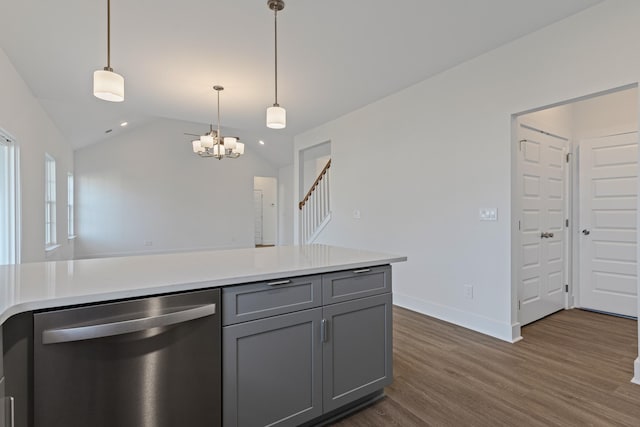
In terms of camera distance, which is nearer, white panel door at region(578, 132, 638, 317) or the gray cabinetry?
the gray cabinetry

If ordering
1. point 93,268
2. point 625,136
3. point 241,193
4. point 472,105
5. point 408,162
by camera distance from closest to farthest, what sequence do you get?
point 93,268 → point 472,105 → point 625,136 → point 408,162 → point 241,193

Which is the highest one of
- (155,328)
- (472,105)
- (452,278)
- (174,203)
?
(472,105)

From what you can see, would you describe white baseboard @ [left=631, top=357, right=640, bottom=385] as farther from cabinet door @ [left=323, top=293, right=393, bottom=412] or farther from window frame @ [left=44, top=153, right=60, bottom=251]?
window frame @ [left=44, top=153, right=60, bottom=251]

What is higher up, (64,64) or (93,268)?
(64,64)

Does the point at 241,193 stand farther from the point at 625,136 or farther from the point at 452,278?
the point at 625,136

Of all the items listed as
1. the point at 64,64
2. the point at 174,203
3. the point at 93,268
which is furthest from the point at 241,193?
the point at 93,268

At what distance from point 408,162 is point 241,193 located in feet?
21.4

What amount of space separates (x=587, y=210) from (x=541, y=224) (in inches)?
32.3

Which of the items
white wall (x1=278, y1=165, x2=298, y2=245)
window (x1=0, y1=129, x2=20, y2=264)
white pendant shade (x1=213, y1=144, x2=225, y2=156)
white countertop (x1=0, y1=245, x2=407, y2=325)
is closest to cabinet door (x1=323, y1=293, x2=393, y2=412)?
white countertop (x1=0, y1=245, x2=407, y2=325)

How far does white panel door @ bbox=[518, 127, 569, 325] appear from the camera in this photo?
3105 millimetres

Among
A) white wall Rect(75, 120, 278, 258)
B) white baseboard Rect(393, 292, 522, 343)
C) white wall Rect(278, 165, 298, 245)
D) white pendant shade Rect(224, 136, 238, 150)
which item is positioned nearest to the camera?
white baseboard Rect(393, 292, 522, 343)

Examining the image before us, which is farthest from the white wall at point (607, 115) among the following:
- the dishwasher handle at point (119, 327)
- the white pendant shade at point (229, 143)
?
the white pendant shade at point (229, 143)

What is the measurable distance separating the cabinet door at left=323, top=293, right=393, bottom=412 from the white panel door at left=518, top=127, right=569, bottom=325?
1.89 metres

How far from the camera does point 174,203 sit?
27.6 ft
